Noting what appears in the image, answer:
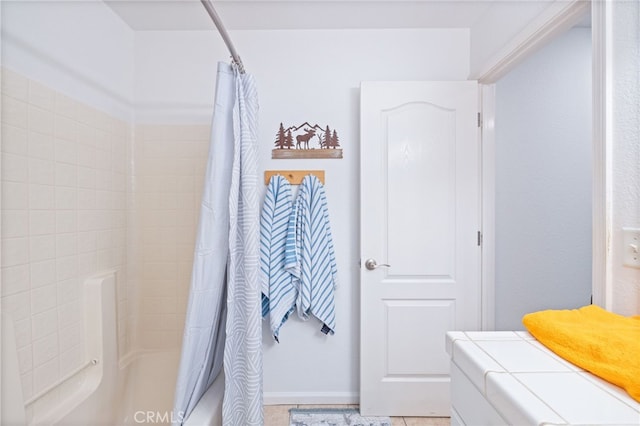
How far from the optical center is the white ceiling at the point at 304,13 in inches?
71.4

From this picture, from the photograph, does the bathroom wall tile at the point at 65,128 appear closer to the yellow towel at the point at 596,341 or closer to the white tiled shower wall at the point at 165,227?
the white tiled shower wall at the point at 165,227

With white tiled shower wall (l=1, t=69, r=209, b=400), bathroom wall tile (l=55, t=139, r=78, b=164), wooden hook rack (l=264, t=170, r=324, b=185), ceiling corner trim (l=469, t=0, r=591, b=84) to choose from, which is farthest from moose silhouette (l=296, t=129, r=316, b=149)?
bathroom wall tile (l=55, t=139, r=78, b=164)

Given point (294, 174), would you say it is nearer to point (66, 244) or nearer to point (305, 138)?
point (305, 138)

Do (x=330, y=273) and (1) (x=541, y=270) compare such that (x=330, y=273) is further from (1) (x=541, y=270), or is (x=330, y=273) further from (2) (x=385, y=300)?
(1) (x=541, y=270)

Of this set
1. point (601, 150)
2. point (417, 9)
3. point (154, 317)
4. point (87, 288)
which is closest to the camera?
point (601, 150)

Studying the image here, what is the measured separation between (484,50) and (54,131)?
7.26ft

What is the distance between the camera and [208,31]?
2064 millimetres

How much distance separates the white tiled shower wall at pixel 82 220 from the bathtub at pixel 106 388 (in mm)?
61

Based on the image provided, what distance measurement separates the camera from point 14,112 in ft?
3.97

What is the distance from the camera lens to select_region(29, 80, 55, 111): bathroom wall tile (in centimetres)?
129

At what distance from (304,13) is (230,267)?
1.52 metres

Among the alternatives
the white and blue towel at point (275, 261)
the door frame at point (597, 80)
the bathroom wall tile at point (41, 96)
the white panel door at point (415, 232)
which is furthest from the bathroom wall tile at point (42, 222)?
the door frame at point (597, 80)

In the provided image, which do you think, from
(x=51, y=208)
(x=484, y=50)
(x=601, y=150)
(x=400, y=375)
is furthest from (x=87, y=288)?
(x=484, y=50)

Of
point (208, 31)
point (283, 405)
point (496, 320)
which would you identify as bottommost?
point (283, 405)
